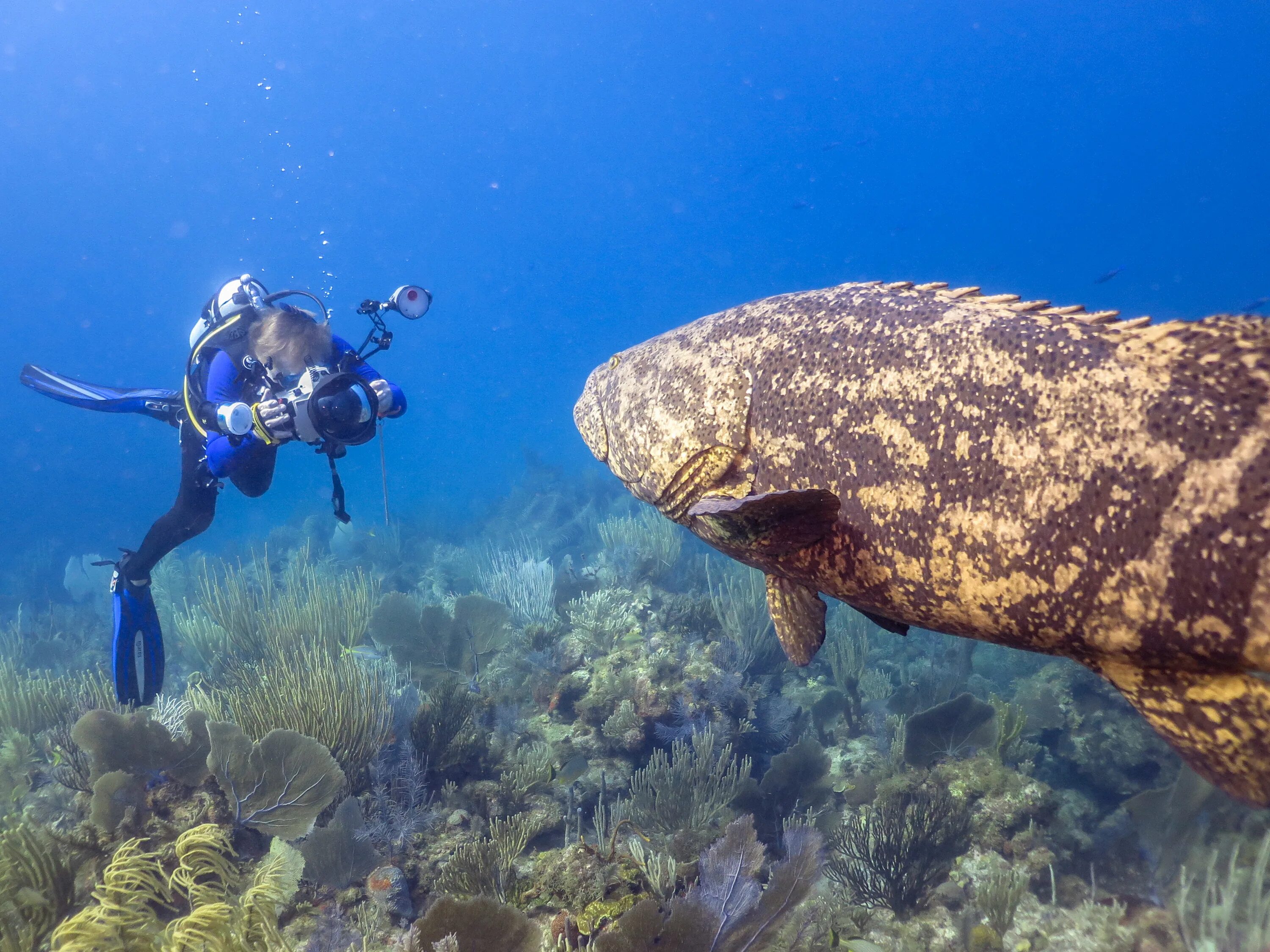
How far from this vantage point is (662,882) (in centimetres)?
357

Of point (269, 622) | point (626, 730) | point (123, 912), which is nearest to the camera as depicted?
point (123, 912)

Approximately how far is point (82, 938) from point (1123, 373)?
15.9ft

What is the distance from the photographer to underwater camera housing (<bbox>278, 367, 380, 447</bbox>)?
5.53 m

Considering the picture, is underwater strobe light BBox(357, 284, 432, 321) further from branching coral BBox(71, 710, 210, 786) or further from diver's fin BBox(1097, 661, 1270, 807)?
diver's fin BBox(1097, 661, 1270, 807)

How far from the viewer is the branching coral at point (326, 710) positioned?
4.70m

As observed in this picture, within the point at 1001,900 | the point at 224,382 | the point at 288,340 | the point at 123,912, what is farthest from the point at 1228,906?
the point at 224,382

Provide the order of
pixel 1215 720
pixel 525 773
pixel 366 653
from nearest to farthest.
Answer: pixel 1215 720 → pixel 525 773 → pixel 366 653

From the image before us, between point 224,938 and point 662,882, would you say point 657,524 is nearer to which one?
point 662,882

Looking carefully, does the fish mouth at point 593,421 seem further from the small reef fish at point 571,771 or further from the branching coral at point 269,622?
the branching coral at point 269,622

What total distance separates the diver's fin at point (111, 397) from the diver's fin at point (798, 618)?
26.6ft

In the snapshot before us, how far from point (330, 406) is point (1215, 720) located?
19.8 feet

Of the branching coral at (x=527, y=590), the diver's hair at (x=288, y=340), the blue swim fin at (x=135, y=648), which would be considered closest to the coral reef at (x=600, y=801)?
the blue swim fin at (x=135, y=648)

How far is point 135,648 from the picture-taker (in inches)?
267

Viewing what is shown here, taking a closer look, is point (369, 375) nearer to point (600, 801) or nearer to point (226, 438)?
point (226, 438)
